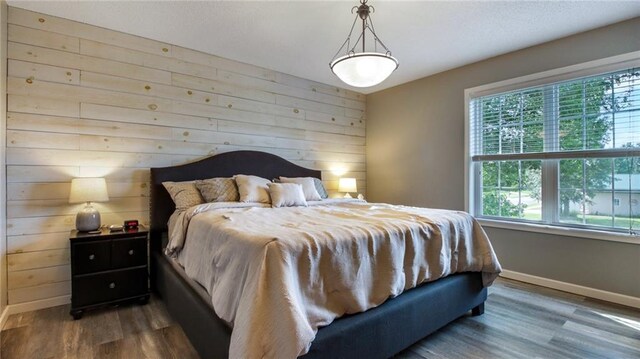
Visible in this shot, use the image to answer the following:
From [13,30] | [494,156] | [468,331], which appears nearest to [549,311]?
[468,331]

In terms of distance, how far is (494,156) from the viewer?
11.6ft

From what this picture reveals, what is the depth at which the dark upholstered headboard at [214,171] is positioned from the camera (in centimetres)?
297

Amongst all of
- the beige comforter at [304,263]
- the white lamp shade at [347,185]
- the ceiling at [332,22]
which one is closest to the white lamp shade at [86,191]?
the beige comforter at [304,263]

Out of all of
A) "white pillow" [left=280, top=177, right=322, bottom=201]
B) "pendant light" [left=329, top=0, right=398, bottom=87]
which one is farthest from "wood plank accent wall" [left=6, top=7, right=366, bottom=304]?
"pendant light" [left=329, top=0, right=398, bottom=87]

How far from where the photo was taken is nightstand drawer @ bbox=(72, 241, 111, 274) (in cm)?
238

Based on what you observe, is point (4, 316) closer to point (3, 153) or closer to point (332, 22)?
point (3, 153)

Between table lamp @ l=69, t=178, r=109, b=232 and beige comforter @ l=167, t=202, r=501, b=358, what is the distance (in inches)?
28.1

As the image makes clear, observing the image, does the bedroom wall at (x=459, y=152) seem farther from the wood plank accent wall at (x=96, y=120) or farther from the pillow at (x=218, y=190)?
the pillow at (x=218, y=190)

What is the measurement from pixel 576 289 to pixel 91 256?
4.25 m

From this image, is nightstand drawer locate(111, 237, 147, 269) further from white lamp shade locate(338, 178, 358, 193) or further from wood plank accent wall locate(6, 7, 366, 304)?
white lamp shade locate(338, 178, 358, 193)

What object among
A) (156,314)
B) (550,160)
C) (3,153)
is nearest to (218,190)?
(156,314)

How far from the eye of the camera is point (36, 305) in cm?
257

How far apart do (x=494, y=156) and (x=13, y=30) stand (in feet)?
15.3

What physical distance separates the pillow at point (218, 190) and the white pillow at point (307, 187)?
0.70 metres
